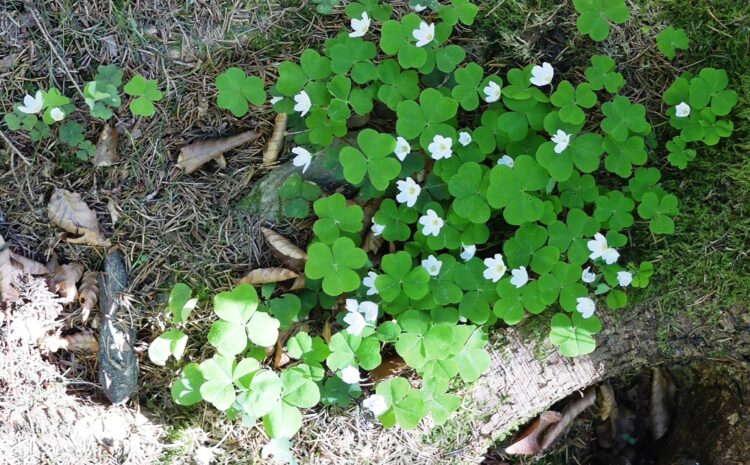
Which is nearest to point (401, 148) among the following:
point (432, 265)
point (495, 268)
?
point (432, 265)

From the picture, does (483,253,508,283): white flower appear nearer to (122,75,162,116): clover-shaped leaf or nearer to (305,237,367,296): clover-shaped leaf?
(305,237,367,296): clover-shaped leaf

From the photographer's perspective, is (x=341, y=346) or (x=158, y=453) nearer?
(x=341, y=346)

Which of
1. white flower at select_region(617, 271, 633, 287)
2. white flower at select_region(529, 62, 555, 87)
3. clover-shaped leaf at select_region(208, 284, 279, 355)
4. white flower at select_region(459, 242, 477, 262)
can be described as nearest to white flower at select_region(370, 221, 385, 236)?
white flower at select_region(459, 242, 477, 262)

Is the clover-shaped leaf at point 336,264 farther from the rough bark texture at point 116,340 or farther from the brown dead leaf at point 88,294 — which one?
the brown dead leaf at point 88,294

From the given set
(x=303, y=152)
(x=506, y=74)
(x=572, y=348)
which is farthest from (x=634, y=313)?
(x=303, y=152)

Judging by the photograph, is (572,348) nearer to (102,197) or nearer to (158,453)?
(158,453)
